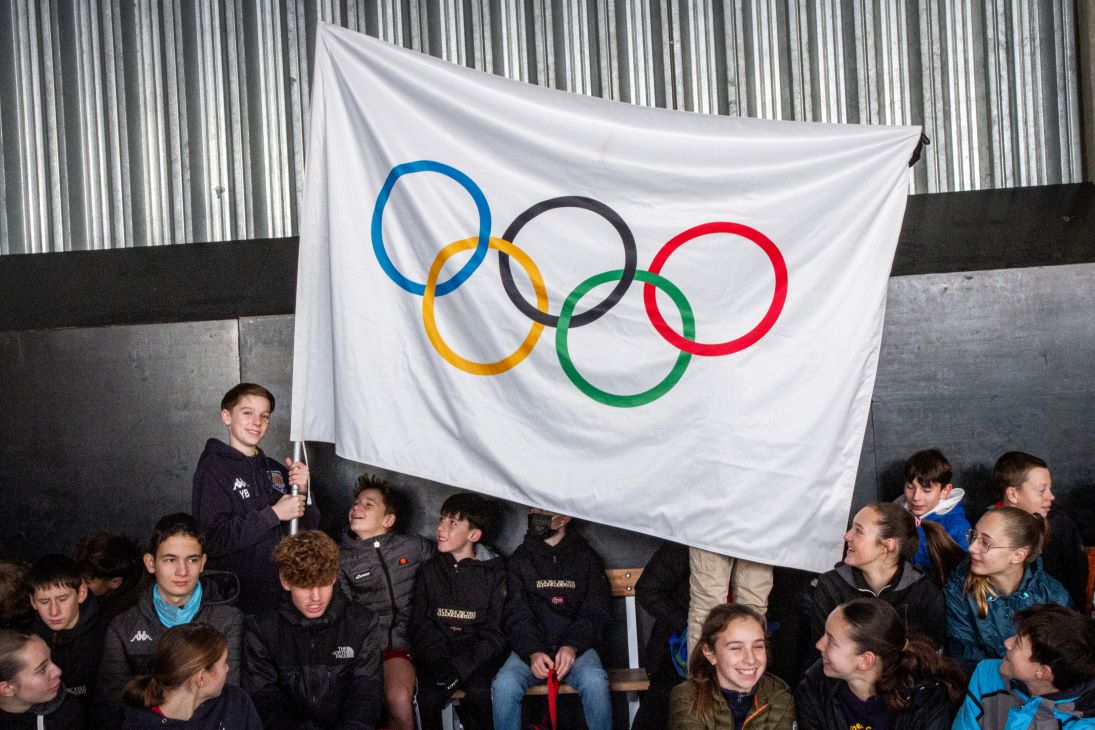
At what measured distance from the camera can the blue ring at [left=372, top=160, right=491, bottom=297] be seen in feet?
14.4

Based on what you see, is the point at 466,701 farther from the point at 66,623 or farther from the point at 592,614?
the point at 66,623

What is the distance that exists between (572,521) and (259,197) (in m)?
3.05

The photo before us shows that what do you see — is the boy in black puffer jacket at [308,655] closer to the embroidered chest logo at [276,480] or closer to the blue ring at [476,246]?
the embroidered chest logo at [276,480]

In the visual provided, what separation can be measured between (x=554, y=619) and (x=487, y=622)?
0.31 m

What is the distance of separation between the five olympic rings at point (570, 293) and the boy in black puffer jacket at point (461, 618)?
1.03 meters

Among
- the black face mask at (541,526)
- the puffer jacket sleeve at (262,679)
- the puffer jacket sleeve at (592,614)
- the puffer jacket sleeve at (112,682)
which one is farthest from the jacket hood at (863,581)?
the puffer jacket sleeve at (112,682)

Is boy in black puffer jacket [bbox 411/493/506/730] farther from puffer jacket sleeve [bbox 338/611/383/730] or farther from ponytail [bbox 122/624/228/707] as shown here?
ponytail [bbox 122/624/228/707]

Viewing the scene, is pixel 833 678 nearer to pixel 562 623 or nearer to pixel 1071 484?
pixel 562 623

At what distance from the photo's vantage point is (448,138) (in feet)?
14.4

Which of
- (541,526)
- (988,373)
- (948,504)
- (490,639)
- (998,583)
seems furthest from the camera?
(988,373)

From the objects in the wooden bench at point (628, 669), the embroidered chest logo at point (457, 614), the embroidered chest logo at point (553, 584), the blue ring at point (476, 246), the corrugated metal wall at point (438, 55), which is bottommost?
the wooden bench at point (628, 669)

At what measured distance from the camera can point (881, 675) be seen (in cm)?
364

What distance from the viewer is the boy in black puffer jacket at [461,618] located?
4812 millimetres

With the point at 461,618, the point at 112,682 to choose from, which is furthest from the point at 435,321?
the point at 112,682
